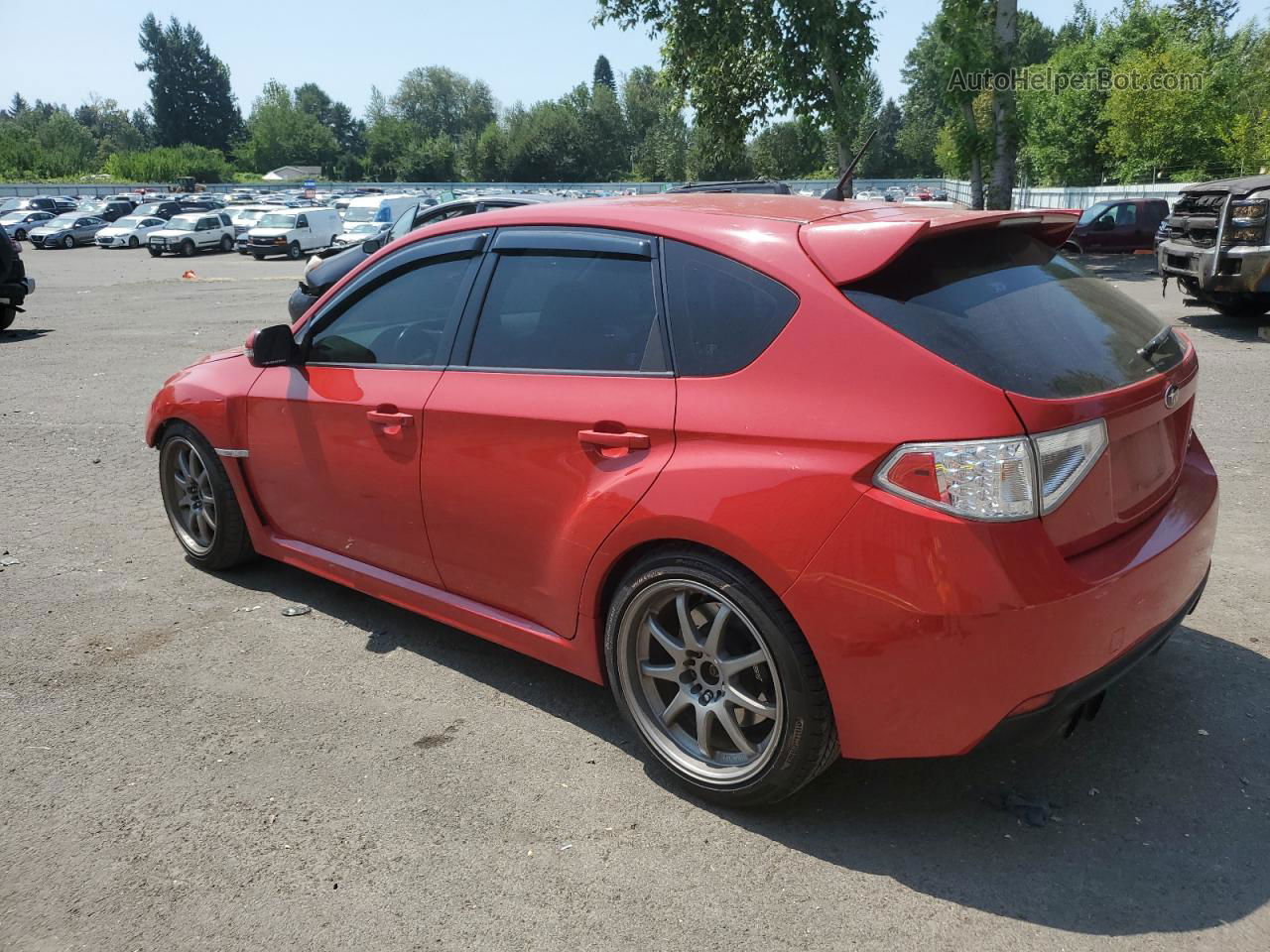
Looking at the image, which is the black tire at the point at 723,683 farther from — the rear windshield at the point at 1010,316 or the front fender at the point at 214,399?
the front fender at the point at 214,399

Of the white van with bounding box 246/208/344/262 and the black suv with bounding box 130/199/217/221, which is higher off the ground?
the black suv with bounding box 130/199/217/221

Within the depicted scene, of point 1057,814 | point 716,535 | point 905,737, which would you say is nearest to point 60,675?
point 716,535

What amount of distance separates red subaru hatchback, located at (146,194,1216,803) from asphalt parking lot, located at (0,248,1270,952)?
0.31 metres

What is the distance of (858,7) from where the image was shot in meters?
24.8

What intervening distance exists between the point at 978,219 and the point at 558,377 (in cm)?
136

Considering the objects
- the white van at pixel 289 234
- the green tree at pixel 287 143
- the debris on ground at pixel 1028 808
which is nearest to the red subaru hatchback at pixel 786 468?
the debris on ground at pixel 1028 808

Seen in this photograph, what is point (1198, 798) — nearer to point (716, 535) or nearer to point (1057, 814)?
point (1057, 814)

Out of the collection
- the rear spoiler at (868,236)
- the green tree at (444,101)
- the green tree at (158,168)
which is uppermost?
the green tree at (444,101)

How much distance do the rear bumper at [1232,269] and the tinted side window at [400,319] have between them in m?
11.0

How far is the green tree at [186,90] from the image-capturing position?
13162 centimetres

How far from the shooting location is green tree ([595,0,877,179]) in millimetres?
24797

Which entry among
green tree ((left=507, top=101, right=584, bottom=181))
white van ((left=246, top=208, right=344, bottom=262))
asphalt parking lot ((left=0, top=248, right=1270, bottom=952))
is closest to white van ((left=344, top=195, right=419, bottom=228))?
white van ((left=246, top=208, right=344, bottom=262))

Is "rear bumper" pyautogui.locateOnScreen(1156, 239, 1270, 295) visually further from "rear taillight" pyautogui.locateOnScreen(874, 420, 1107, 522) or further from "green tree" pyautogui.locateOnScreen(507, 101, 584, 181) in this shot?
"green tree" pyautogui.locateOnScreen(507, 101, 584, 181)

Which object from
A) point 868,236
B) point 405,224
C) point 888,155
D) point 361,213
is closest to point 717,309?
point 868,236
